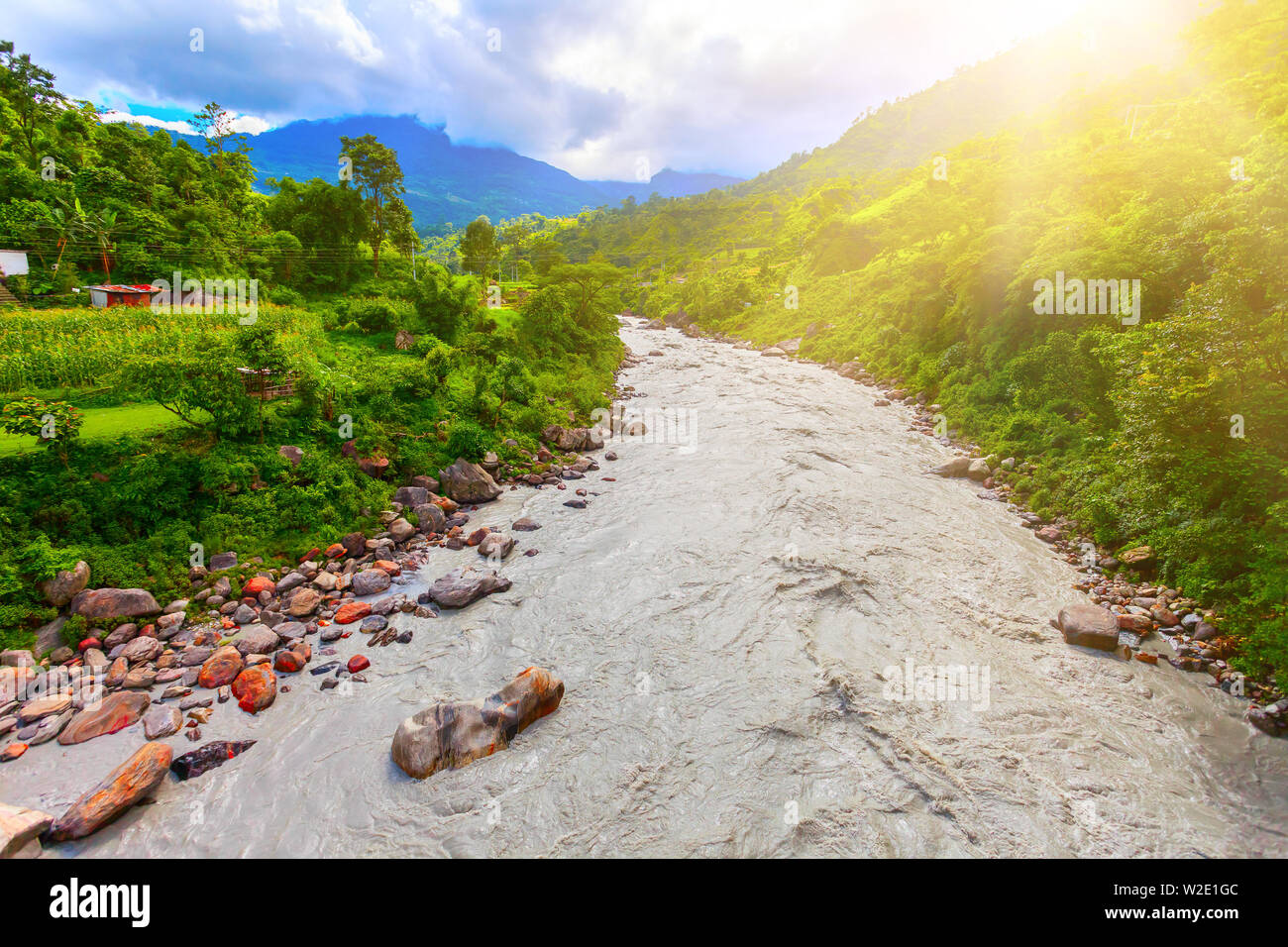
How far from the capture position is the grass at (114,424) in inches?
451

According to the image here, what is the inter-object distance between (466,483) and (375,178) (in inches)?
1405

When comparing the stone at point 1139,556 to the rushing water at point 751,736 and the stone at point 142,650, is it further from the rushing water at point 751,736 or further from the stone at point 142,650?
the stone at point 142,650

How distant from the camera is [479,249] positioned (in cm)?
5928

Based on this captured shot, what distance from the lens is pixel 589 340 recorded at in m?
36.8

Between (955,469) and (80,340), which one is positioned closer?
(80,340)

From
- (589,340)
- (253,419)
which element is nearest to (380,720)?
(253,419)

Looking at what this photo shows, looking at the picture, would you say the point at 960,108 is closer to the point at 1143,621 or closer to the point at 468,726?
the point at 1143,621

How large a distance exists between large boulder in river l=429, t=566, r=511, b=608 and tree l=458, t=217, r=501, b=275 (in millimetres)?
54569

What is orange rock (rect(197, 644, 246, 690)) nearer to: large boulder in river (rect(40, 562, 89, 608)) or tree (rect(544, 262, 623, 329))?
large boulder in river (rect(40, 562, 89, 608))

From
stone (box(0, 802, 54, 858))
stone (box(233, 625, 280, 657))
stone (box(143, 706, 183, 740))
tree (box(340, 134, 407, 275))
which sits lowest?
stone (box(0, 802, 54, 858))

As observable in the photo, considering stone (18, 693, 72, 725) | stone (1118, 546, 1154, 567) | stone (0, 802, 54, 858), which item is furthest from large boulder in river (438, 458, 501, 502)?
stone (1118, 546, 1154, 567)

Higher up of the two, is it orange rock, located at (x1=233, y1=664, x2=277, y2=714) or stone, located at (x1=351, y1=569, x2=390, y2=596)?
stone, located at (x1=351, y1=569, x2=390, y2=596)

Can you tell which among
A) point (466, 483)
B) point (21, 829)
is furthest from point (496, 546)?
point (21, 829)

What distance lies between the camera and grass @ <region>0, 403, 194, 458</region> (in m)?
11.4
